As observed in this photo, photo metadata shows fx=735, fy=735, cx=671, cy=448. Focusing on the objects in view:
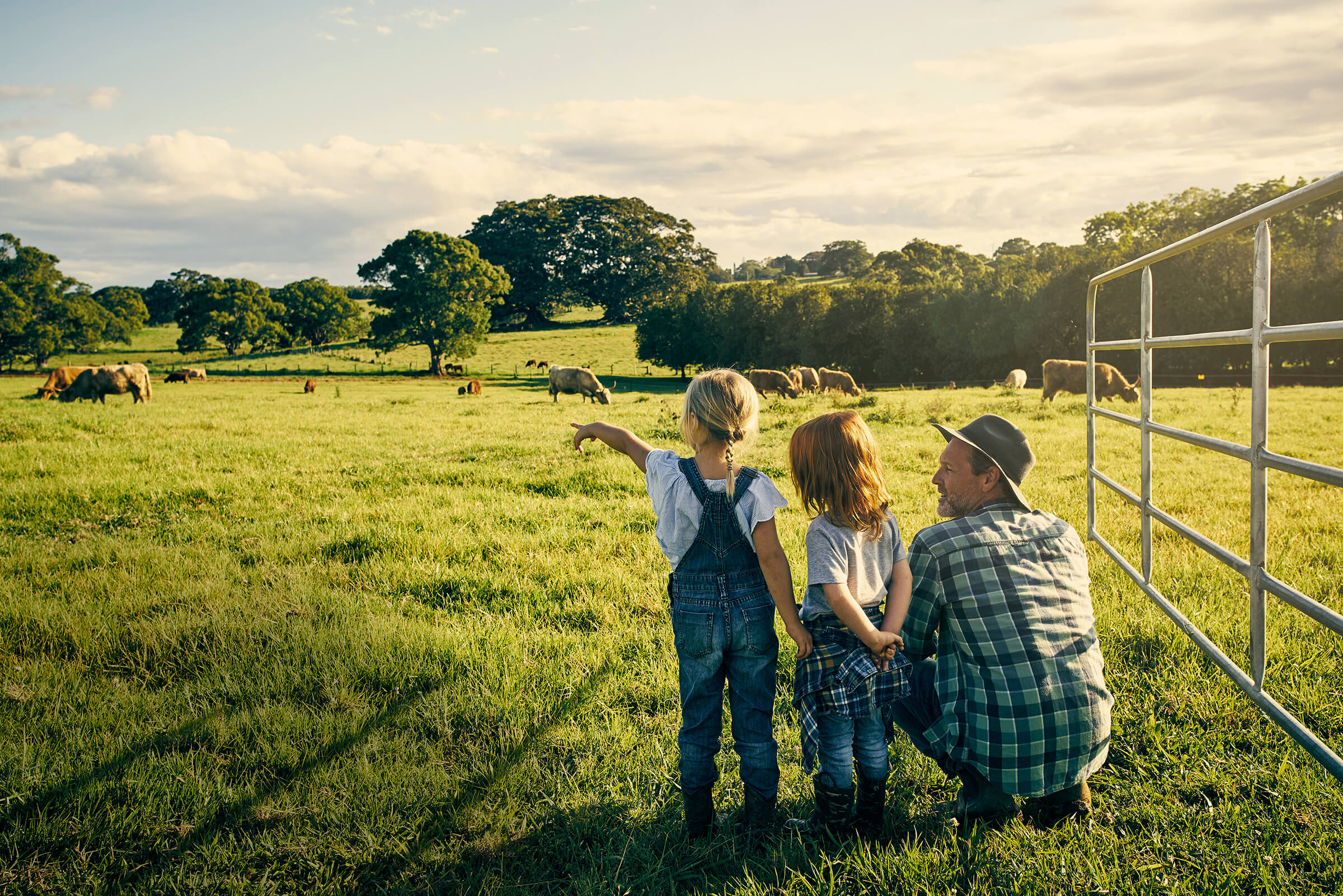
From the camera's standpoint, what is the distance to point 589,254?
90.4 m

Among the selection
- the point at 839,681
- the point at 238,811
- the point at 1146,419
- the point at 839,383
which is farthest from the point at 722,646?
the point at 839,383

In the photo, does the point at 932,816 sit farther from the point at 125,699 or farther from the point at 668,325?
the point at 668,325

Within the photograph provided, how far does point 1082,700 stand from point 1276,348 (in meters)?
44.3

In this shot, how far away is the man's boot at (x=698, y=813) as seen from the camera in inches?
111

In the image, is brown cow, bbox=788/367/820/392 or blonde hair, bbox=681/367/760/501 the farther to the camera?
brown cow, bbox=788/367/820/392

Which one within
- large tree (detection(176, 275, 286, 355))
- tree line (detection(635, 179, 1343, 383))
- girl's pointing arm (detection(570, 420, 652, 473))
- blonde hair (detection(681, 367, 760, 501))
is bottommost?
girl's pointing arm (detection(570, 420, 652, 473))

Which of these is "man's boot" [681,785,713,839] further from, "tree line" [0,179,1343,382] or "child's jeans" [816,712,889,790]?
"tree line" [0,179,1343,382]

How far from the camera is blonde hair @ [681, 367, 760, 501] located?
2832 mm

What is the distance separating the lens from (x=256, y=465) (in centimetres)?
1088

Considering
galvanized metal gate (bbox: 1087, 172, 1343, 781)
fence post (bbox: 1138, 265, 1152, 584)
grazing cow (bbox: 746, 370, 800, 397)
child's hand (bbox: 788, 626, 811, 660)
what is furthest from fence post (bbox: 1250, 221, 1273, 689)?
grazing cow (bbox: 746, 370, 800, 397)

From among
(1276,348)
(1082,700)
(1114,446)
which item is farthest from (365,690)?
(1276,348)

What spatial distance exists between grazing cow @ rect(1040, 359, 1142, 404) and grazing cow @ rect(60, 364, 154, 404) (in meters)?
30.2

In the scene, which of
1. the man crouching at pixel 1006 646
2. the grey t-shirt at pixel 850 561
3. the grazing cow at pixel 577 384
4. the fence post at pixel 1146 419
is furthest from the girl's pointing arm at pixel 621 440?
the grazing cow at pixel 577 384

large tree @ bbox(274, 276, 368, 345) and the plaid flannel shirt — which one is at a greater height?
large tree @ bbox(274, 276, 368, 345)
